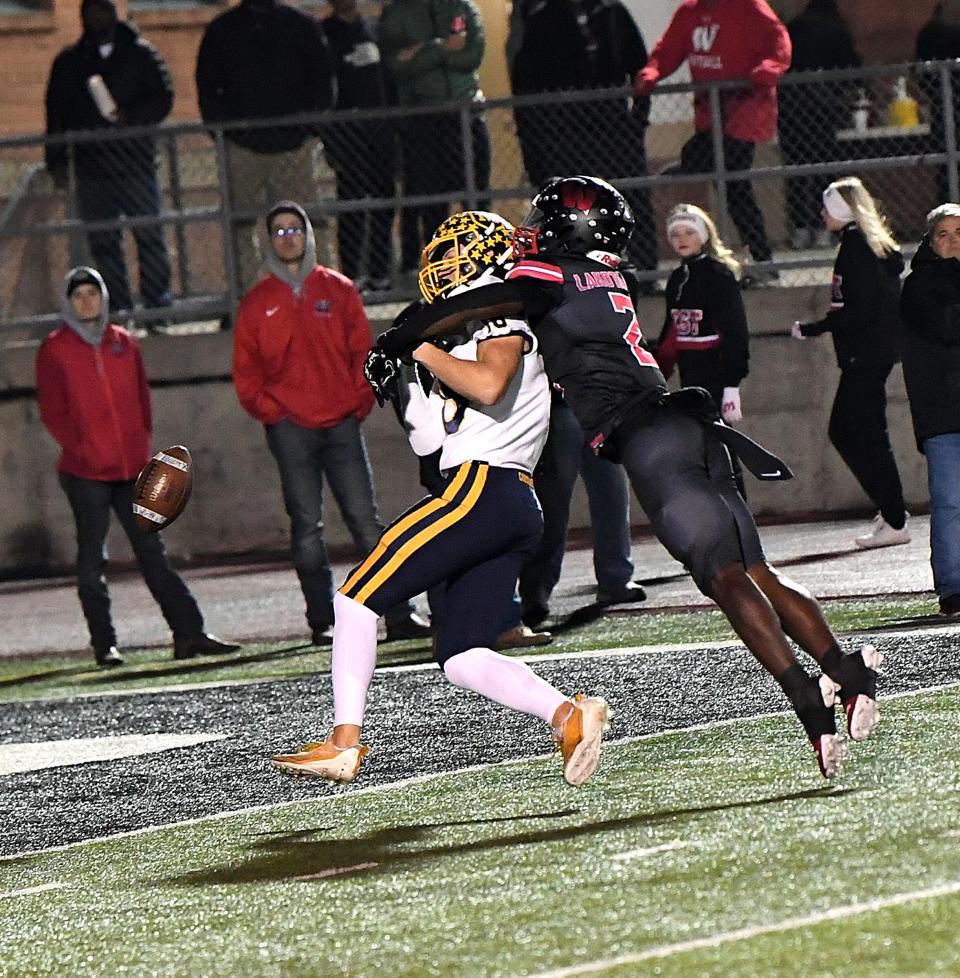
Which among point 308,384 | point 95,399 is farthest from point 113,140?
point 308,384

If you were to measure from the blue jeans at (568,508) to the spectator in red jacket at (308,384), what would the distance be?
0.72 metres

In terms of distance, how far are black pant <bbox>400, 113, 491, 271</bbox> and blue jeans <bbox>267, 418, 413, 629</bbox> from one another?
11.8 feet

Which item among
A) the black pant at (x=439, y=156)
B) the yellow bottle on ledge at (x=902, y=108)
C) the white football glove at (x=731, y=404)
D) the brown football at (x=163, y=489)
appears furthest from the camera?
the yellow bottle on ledge at (x=902, y=108)

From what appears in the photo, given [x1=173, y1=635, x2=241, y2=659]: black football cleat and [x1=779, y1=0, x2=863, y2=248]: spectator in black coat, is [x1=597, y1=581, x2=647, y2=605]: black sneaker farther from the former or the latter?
[x1=779, y1=0, x2=863, y2=248]: spectator in black coat

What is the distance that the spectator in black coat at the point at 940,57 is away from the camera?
1501 centimetres

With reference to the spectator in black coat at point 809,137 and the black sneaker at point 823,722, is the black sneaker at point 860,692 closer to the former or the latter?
the black sneaker at point 823,722

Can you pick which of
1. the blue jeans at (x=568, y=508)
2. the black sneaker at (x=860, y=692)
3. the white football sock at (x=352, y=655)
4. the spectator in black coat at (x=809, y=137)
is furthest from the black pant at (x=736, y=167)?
the black sneaker at (x=860, y=692)

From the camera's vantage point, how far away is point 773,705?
8781 millimetres

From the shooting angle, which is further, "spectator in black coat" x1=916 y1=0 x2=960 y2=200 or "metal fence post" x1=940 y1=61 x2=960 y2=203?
"spectator in black coat" x1=916 y1=0 x2=960 y2=200

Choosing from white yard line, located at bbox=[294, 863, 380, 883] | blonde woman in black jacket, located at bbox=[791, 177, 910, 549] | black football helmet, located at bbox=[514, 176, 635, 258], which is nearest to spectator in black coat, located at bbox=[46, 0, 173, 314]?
blonde woman in black jacket, located at bbox=[791, 177, 910, 549]

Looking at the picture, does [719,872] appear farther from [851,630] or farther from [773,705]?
[851,630]

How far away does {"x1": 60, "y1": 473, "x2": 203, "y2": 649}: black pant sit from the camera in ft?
40.3

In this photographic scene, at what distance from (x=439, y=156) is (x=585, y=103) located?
101 cm

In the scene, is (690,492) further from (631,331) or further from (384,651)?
(384,651)
